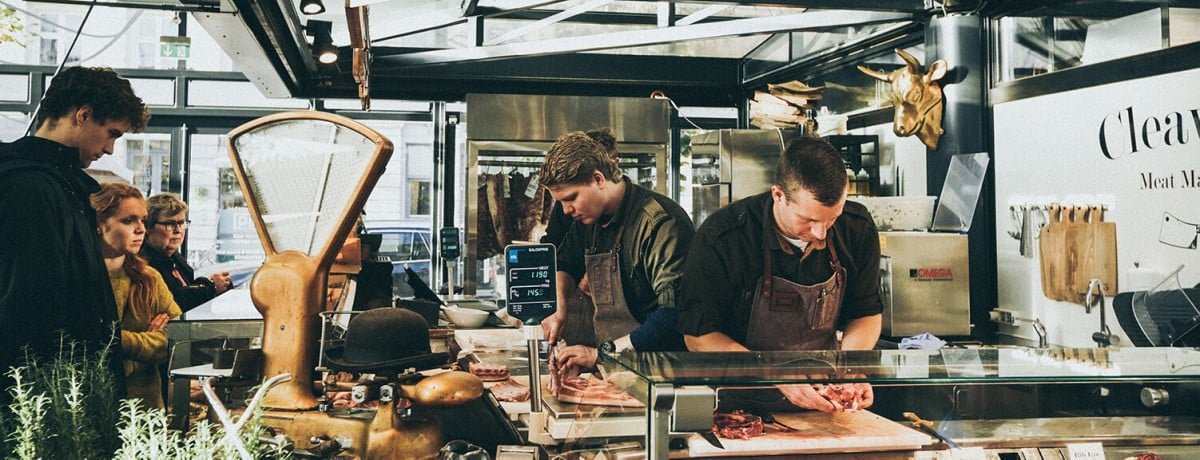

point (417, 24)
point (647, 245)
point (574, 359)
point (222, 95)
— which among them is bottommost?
point (574, 359)

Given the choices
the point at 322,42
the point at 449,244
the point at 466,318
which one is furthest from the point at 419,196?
the point at 466,318

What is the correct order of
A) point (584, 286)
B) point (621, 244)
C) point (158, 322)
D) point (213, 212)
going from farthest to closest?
point (213, 212)
point (584, 286)
point (621, 244)
point (158, 322)

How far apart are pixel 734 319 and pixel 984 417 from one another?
0.88m

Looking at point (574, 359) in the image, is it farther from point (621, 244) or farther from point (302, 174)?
point (302, 174)

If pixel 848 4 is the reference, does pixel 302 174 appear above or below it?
below

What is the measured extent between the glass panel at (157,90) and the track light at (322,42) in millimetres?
3955

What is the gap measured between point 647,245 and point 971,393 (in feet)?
4.32

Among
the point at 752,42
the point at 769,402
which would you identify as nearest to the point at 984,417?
the point at 769,402

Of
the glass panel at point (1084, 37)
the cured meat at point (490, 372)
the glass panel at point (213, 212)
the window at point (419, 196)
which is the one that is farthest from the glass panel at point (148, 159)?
the glass panel at point (1084, 37)

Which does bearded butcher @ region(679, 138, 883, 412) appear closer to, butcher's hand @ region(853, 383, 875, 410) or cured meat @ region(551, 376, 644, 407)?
cured meat @ region(551, 376, 644, 407)

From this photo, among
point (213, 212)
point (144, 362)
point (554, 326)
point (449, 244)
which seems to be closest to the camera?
point (144, 362)

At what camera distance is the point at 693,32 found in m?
5.37

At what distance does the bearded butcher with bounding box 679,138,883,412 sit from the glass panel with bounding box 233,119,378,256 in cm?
124

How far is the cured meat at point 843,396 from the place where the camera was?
204 cm
